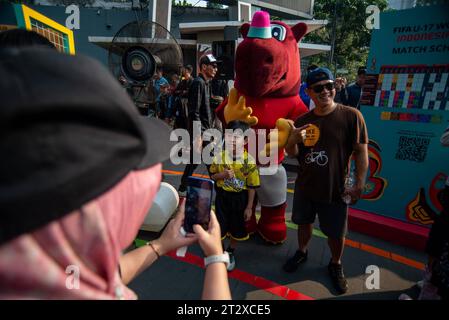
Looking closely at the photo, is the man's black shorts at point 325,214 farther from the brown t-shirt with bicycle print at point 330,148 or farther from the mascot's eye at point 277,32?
the mascot's eye at point 277,32

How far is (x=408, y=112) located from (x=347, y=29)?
67.3 feet

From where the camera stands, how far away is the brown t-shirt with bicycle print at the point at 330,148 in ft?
6.73

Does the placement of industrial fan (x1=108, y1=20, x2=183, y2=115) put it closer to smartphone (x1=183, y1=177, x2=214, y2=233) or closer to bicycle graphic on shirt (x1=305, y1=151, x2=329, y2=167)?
bicycle graphic on shirt (x1=305, y1=151, x2=329, y2=167)

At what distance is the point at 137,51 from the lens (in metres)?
4.98

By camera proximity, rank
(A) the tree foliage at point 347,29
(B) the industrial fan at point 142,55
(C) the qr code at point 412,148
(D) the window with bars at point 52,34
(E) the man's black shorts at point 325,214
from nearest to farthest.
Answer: (E) the man's black shorts at point 325,214 → (D) the window with bars at point 52,34 → (C) the qr code at point 412,148 → (B) the industrial fan at point 142,55 → (A) the tree foliage at point 347,29

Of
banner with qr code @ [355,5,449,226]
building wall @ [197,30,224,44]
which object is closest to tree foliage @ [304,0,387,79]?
building wall @ [197,30,224,44]

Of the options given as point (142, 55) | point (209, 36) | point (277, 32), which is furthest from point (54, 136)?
point (209, 36)

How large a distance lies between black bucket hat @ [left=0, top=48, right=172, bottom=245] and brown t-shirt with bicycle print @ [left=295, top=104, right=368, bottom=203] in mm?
1818

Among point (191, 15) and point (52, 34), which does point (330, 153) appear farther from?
point (191, 15)

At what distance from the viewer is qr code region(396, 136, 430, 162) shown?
9.03 ft

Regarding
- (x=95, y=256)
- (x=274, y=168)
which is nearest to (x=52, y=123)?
(x=95, y=256)

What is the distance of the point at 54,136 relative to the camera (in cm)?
43

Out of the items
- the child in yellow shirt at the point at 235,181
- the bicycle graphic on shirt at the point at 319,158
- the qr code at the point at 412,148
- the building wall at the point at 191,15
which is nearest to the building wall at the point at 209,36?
the building wall at the point at 191,15

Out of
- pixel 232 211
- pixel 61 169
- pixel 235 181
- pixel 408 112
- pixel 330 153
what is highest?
pixel 61 169
